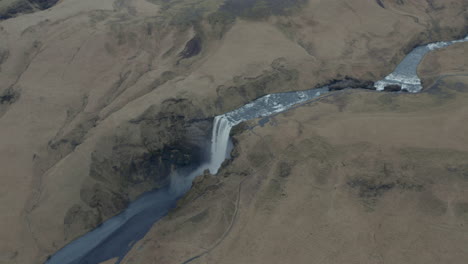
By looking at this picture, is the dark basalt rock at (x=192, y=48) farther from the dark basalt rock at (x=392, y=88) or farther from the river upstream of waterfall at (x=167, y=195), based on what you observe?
the dark basalt rock at (x=392, y=88)

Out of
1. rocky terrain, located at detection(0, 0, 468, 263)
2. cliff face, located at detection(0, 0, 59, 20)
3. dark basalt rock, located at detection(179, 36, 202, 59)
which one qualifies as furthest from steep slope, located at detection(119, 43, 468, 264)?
cliff face, located at detection(0, 0, 59, 20)

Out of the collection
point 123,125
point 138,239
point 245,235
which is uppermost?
point 123,125

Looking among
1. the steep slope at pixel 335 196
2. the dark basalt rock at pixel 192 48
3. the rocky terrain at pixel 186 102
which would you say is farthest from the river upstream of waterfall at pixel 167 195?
the dark basalt rock at pixel 192 48

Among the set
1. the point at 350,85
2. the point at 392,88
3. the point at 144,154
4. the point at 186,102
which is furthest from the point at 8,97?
the point at 392,88

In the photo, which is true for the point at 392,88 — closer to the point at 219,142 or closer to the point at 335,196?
the point at 335,196

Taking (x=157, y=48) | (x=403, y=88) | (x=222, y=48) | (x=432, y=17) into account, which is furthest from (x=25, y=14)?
(x=432, y=17)

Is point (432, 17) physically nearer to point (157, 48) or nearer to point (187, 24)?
point (187, 24)

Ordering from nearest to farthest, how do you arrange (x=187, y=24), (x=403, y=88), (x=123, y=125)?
(x=123, y=125) → (x=403, y=88) → (x=187, y=24)
